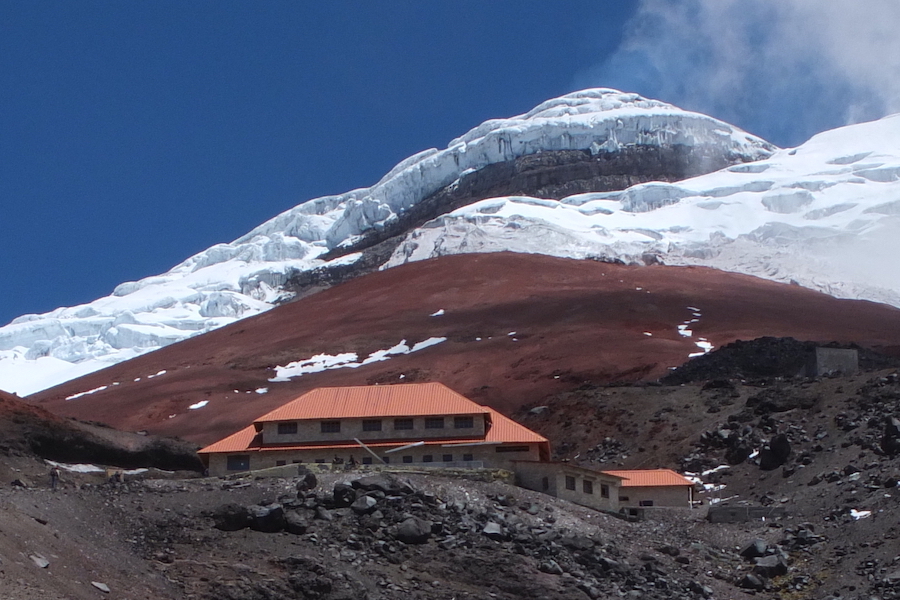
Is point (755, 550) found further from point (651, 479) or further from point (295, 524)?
point (295, 524)

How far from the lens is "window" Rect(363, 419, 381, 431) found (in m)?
36.9

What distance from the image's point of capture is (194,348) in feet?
315

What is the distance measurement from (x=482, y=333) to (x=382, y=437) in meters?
41.7

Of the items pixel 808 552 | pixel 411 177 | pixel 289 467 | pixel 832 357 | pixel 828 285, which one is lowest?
pixel 808 552

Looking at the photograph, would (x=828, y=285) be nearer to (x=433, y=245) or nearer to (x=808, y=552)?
(x=433, y=245)

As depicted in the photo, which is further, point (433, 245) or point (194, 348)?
point (433, 245)

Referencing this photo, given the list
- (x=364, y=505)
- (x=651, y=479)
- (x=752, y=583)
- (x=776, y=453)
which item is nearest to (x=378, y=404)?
(x=651, y=479)

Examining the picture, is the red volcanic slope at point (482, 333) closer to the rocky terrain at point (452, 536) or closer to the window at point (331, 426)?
the window at point (331, 426)

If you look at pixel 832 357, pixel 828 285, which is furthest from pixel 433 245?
pixel 832 357

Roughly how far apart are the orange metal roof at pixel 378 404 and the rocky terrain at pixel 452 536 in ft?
17.5

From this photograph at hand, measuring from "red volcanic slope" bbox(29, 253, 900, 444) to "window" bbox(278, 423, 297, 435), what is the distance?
22714mm

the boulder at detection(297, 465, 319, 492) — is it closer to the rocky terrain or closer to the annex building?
the rocky terrain

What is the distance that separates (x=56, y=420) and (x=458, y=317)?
4658 centimetres

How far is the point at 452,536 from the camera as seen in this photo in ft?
84.4
